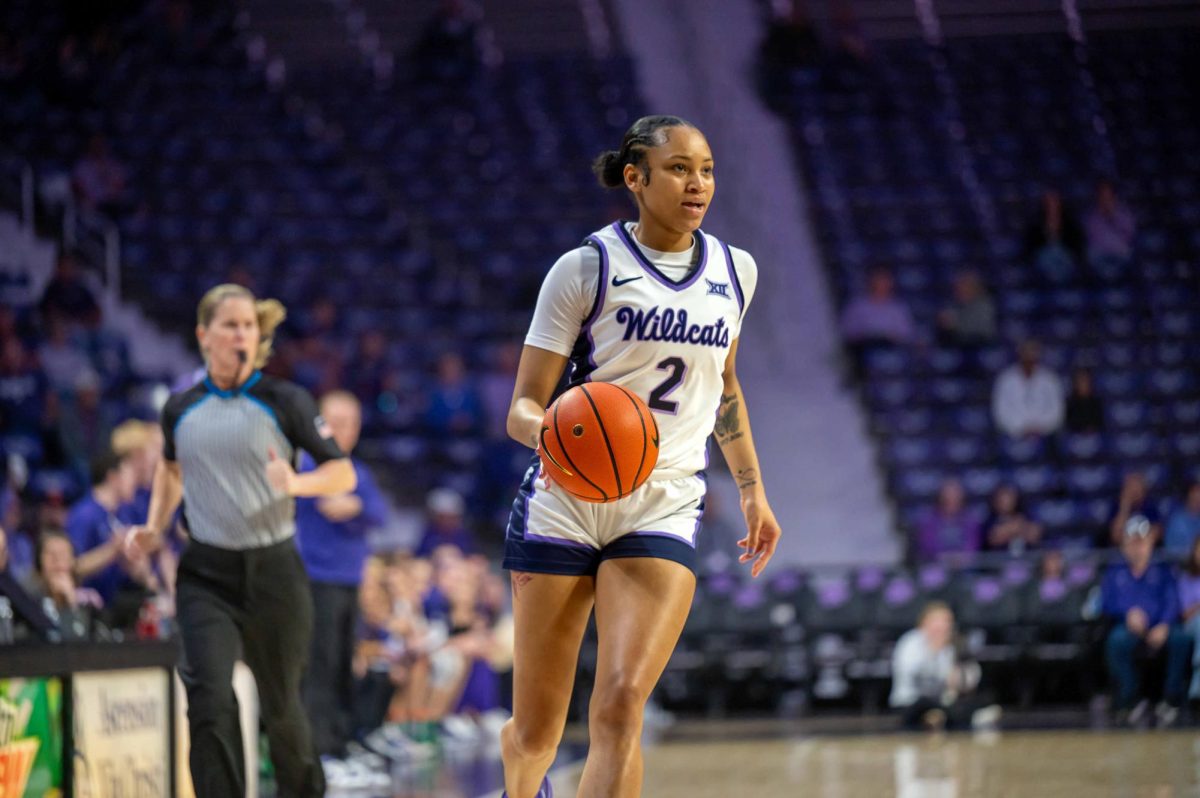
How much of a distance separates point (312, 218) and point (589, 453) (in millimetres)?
15239

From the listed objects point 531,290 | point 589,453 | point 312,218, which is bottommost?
point 589,453

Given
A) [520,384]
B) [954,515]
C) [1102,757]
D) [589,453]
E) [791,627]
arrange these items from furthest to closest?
[954,515]
[791,627]
[1102,757]
[520,384]
[589,453]

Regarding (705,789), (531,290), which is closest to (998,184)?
(531,290)

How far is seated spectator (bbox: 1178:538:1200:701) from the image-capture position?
12008 mm

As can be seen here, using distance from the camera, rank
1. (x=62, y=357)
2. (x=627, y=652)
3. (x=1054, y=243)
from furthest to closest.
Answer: (x=1054, y=243) < (x=62, y=357) < (x=627, y=652)

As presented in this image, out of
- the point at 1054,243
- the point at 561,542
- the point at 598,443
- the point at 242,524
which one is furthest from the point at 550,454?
the point at 1054,243

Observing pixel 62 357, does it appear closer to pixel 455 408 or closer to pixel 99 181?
pixel 455 408

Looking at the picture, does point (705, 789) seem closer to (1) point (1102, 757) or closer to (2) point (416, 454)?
(1) point (1102, 757)

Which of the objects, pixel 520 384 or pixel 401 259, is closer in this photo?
pixel 520 384

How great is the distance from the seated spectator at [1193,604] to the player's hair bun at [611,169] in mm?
8884

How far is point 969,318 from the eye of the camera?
1652 cm

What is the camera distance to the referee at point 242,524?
17.5 feet

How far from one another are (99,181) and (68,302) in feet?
9.56

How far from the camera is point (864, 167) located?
19391mm
